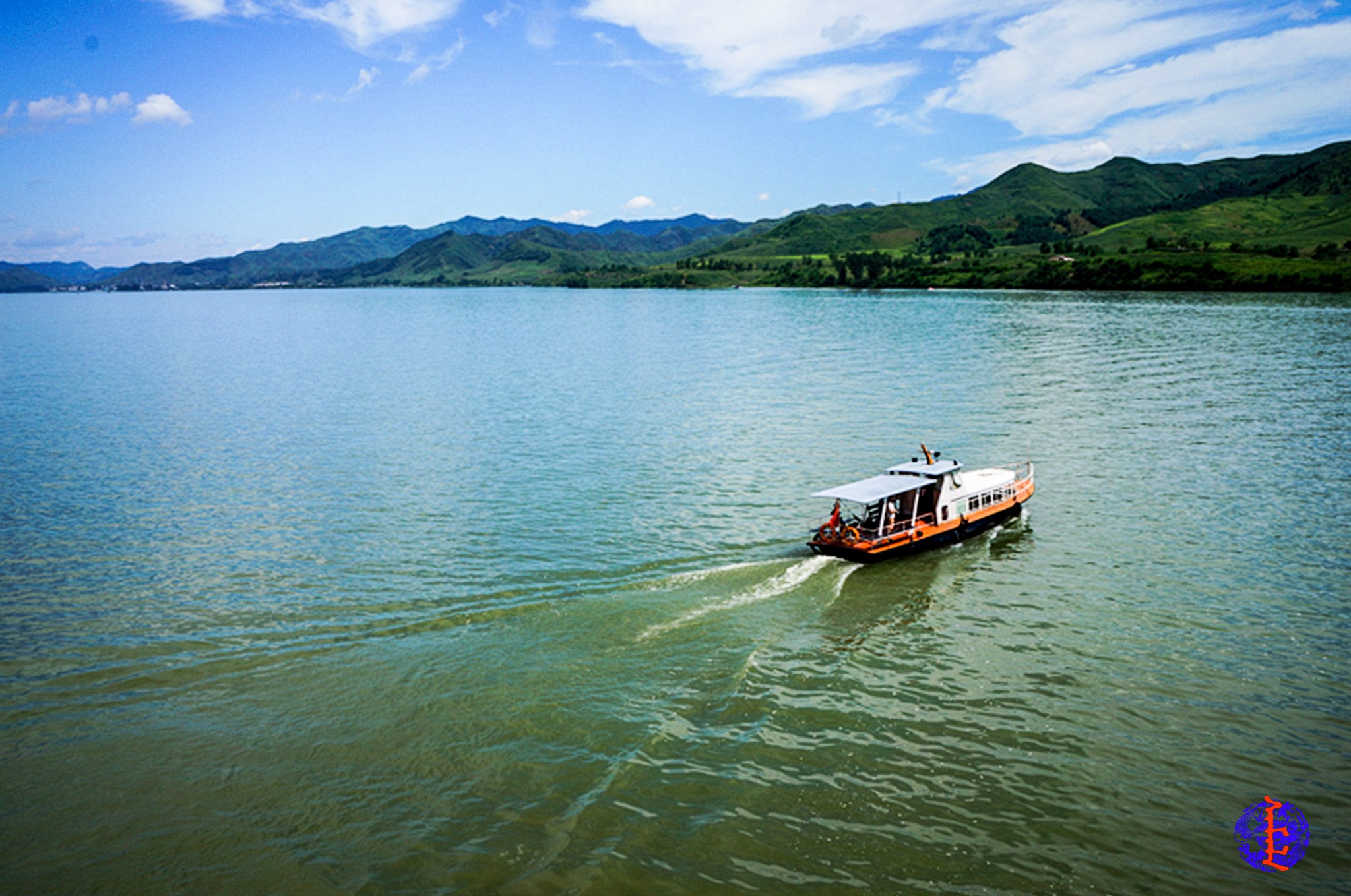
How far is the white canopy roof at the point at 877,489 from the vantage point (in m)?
35.3

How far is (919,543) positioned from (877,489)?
3571 millimetres

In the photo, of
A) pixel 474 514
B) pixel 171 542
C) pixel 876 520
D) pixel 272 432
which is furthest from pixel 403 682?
pixel 272 432

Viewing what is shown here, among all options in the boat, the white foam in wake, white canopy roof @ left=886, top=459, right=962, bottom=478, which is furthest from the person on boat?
white canopy roof @ left=886, top=459, right=962, bottom=478

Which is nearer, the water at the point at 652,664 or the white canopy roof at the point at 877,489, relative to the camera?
the water at the point at 652,664

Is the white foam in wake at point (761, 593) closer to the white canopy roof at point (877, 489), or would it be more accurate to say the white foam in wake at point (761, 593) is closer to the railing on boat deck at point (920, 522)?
the railing on boat deck at point (920, 522)

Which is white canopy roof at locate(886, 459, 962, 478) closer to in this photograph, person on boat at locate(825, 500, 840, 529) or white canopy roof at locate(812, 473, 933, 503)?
white canopy roof at locate(812, 473, 933, 503)

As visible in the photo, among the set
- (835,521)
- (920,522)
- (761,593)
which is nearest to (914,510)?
(920,522)

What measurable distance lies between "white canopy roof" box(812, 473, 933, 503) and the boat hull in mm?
2284

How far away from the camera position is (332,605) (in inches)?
1177

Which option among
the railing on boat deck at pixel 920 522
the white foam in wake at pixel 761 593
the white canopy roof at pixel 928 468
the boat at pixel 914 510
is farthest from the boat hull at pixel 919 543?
the white canopy roof at pixel 928 468

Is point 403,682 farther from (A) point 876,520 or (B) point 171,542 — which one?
(A) point 876,520

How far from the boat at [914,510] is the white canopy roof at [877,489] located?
0.03m
